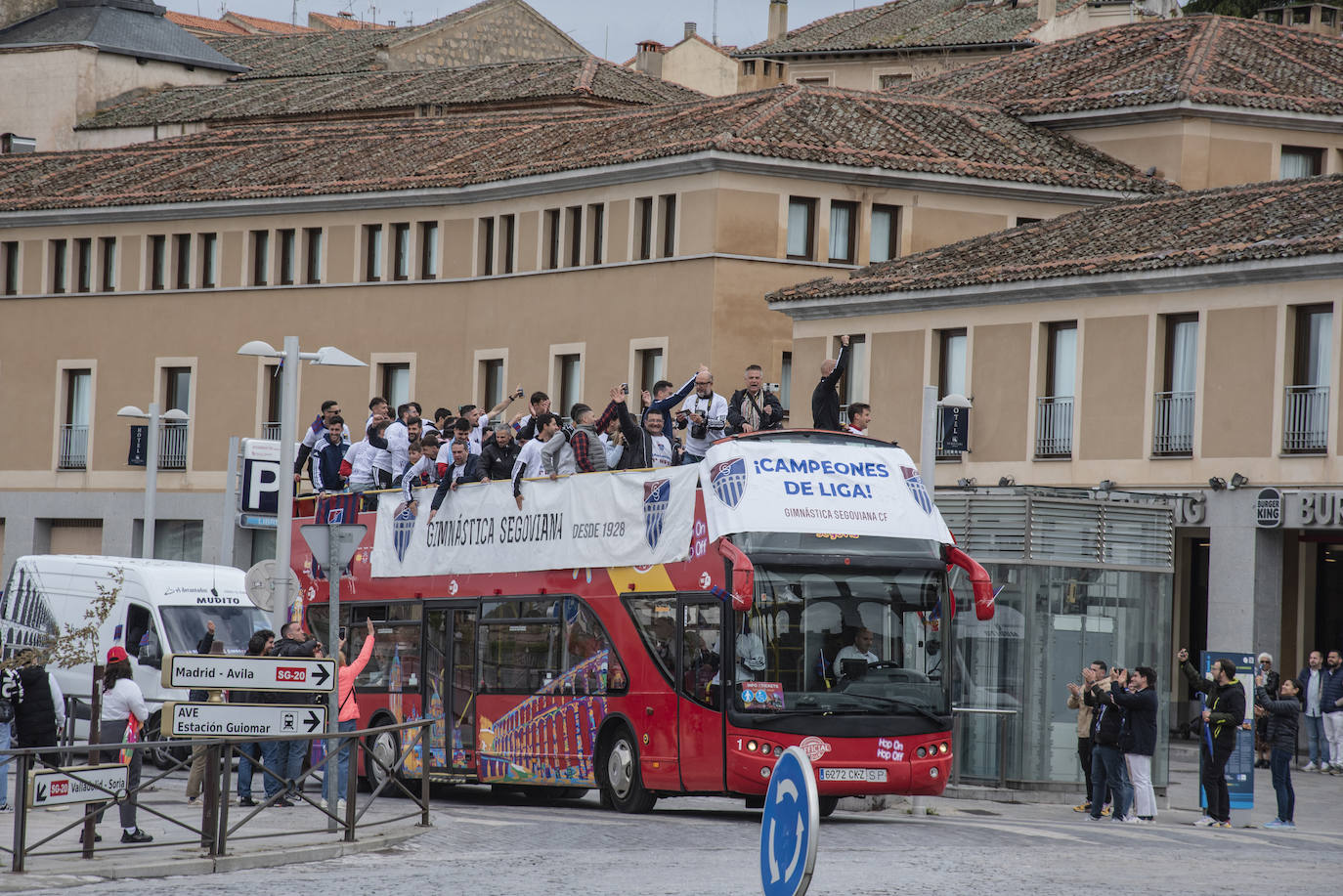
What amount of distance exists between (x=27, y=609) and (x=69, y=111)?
34639 mm

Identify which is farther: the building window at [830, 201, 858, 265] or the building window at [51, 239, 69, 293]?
the building window at [51, 239, 69, 293]

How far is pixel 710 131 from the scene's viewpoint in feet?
150

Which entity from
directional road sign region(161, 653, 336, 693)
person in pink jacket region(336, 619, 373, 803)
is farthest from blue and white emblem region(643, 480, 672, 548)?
directional road sign region(161, 653, 336, 693)

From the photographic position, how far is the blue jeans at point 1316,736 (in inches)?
1310

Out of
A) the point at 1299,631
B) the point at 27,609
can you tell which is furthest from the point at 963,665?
the point at 27,609

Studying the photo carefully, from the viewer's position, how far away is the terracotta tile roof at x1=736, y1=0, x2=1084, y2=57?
2943 inches

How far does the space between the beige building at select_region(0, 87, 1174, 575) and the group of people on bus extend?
54.0 ft

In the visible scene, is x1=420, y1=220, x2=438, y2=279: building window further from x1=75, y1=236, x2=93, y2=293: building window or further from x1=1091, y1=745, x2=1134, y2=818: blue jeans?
x1=1091, y1=745, x2=1134, y2=818: blue jeans

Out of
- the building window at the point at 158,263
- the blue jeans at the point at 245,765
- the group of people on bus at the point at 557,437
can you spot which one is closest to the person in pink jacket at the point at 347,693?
the blue jeans at the point at 245,765

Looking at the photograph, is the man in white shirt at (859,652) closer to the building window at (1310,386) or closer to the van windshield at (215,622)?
the van windshield at (215,622)

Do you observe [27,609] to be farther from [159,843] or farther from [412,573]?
[159,843]

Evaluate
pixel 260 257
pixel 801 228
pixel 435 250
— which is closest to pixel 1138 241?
pixel 801 228

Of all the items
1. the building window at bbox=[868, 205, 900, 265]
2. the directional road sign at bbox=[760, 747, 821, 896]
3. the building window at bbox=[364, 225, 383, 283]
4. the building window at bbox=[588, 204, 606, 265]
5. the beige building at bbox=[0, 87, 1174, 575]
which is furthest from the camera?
the building window at bbox=[364, 225, 383, 283]

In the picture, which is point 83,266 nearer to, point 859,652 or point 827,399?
point 827,399
